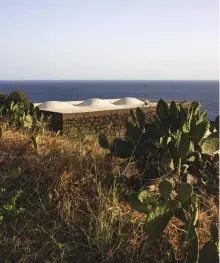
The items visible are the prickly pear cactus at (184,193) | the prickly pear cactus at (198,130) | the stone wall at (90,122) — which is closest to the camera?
the prickly pear cactus at (184,193)

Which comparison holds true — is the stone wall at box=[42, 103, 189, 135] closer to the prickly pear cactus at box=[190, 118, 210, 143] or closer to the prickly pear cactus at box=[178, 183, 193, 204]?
the prickly pear cactus at box=[190, 118, 210, 143]

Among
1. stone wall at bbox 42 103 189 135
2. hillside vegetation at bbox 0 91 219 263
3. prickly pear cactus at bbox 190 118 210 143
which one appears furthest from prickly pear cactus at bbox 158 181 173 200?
stone wall at bbox 42 103 189 135

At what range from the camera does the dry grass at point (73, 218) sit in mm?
2996

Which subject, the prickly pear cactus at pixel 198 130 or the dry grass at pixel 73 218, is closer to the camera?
the dry grass at pixel 73 218

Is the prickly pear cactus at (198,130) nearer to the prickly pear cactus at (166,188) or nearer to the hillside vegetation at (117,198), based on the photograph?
the hillside vegetation at (117,198)

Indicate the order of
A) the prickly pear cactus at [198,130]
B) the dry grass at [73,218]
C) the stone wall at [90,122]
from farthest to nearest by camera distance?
the stone wall at [90,122], the prickly pear cactus at [198,130], the dry grass at [73,218]

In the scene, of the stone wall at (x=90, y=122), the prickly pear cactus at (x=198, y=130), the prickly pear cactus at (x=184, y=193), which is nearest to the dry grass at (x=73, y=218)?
the prickly pear cactus at (x=184, y=193)

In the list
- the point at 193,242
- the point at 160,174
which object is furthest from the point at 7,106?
the point at 193,242

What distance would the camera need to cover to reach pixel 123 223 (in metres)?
3.15

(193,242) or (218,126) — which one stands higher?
(218,126)

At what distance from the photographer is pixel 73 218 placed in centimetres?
331

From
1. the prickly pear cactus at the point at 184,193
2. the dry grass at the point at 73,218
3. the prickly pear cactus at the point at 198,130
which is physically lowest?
the dry grass at the point at 73,218

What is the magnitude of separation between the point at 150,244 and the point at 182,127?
5.31 feet

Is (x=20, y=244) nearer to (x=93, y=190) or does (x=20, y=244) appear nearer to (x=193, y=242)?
(x=93, y=190)
